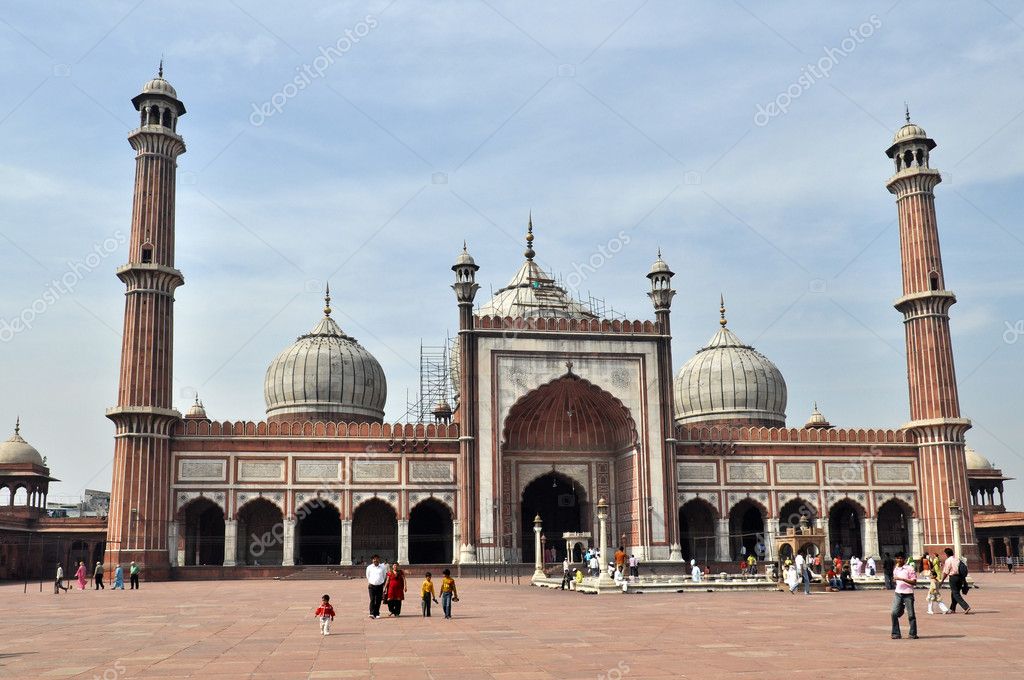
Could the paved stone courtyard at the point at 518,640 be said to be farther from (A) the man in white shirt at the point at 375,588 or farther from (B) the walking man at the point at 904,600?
(A) the man in white shirt at the point at 375,588

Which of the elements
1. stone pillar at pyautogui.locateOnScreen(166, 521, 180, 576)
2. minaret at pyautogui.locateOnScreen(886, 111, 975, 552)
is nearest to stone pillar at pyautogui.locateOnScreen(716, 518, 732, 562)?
Result: minaret at pyautogui.locateOnScreen(886, 111, 975, 552)

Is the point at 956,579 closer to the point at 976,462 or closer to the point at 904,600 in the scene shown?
the point at 904,600

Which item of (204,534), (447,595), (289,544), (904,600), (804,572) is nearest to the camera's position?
(904,600)

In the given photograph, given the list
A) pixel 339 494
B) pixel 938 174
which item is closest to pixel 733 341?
pixel 938 174

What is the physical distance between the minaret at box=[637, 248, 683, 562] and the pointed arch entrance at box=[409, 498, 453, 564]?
8.10m

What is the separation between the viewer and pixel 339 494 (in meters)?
37.0

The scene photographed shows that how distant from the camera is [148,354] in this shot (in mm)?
35469

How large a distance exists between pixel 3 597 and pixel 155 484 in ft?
29.4

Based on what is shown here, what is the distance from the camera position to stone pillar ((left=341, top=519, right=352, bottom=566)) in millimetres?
36031

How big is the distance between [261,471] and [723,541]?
58.6 ft

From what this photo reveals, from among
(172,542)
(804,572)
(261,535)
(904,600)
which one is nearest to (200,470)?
(172,542)

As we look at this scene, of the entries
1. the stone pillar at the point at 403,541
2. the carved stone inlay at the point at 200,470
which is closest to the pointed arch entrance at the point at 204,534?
the carved stone inlay at the point at 200,470

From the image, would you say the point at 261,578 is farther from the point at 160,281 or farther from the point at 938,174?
the point at 938,174

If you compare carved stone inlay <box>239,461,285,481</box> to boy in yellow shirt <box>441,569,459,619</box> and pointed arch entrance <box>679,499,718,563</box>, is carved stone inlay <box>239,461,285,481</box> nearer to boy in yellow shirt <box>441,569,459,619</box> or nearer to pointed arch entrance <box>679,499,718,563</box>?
pointed arch entrance <box>679,499,718,563</box>
